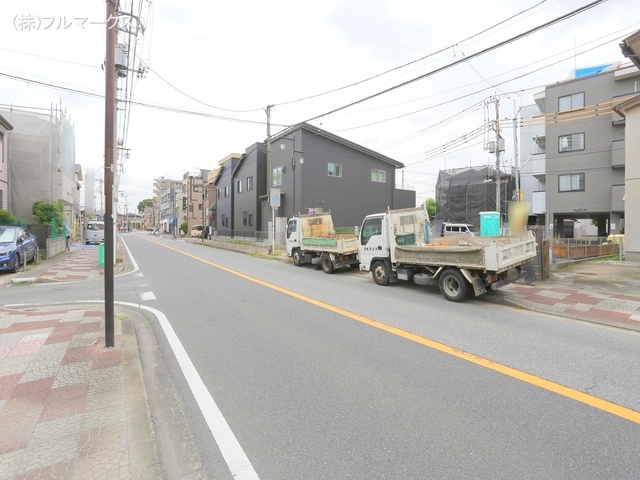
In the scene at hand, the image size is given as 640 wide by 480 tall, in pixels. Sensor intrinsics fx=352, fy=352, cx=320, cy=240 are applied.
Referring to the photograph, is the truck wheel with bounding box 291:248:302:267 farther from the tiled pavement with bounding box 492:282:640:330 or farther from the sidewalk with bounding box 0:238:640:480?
the sidewalk with bounding box 0:238:640:480

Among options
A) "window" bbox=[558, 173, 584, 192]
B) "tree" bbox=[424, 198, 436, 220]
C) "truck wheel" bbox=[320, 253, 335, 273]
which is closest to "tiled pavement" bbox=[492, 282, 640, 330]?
"truck wheel" bbox=[320, 253, 335, 273]

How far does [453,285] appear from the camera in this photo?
8.34m

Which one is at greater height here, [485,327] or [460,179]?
[460,179]

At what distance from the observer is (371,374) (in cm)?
416

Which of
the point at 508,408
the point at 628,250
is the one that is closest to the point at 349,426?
the point at 508,408

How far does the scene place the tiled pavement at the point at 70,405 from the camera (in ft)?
8.50

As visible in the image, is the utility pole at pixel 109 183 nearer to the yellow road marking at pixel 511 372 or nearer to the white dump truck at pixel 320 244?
the yellow road marking at pixel 511 372

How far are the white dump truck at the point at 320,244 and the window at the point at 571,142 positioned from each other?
23406mm

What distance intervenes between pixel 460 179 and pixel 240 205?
24423 millimetres

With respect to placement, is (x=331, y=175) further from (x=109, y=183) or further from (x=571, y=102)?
(x=109, y=183)

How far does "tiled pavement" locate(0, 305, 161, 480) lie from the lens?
259 centimetres

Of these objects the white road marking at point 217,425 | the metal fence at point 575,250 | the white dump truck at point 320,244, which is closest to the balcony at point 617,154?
the metal fence at point 575,250

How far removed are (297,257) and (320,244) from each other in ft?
7.71

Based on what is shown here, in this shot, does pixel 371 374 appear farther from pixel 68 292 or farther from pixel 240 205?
pixel 240 205
